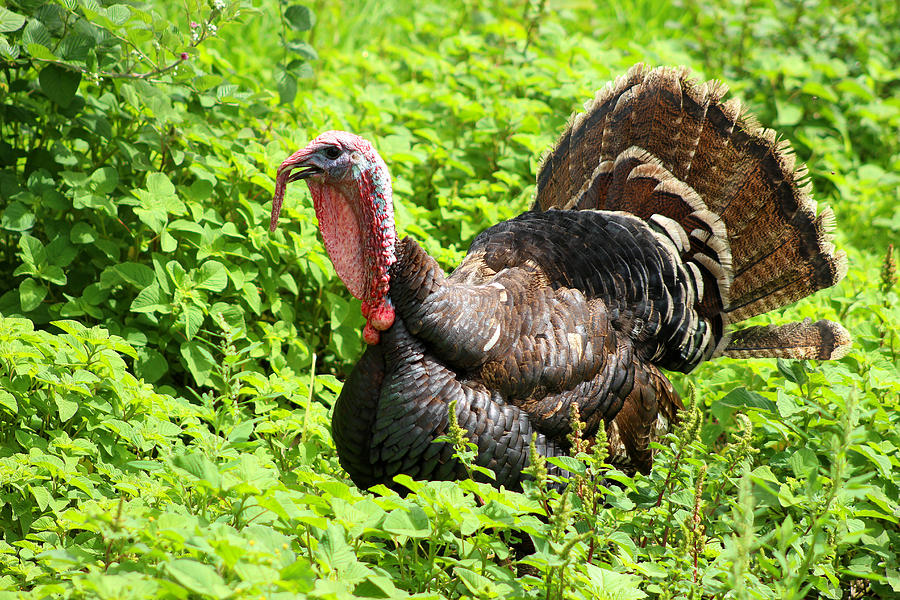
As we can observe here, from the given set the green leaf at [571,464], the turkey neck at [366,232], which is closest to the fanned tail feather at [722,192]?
the turkey neck at [366,232]

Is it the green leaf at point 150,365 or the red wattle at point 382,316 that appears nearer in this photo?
the red wattle at point 382,316

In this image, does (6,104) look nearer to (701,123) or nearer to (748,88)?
(701,123)

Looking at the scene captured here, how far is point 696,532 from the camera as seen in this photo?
2.79 meters

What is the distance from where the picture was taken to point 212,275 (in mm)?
3934

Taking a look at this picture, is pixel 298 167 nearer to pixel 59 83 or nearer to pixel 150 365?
pixel 150 365

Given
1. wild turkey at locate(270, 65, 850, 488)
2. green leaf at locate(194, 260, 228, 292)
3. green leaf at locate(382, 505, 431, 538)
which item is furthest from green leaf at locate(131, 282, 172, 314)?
green leaf at locate(382, 505, 431, 538)

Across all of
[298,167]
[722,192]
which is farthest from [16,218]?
[722,192]

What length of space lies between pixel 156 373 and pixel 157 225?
646mm

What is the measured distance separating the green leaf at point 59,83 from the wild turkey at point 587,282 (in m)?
1.30

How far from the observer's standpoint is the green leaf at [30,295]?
3.81 m

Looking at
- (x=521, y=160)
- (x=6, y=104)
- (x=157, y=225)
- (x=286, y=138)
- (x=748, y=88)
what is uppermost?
(x=748, y=88)

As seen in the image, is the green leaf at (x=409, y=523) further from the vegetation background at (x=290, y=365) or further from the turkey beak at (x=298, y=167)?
the turkey beak at (x=298, y=167)

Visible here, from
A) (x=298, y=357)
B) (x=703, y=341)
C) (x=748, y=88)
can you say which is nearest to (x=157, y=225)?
(x=298, y=357)

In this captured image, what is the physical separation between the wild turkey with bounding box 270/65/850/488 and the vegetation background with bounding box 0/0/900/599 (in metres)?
0.27
